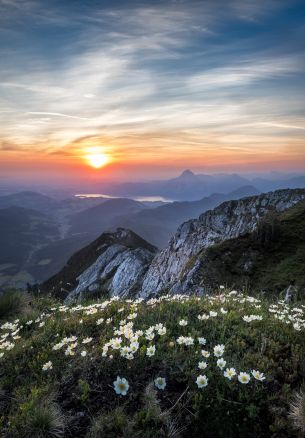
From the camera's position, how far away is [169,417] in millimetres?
4949

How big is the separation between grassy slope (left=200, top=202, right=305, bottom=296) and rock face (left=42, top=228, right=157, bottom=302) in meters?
19.2

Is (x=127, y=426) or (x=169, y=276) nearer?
(x=127, y=426)

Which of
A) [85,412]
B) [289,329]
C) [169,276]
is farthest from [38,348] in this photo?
[169,276]

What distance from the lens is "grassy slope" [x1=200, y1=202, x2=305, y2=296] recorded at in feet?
77.8

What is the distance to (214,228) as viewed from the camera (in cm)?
5944

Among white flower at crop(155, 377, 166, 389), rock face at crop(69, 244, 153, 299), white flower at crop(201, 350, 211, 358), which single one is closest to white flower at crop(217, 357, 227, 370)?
white flower at crop(201, 350, 211, 358)

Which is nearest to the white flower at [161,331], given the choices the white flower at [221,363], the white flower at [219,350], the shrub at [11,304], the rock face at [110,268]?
the white flower at [219,350]

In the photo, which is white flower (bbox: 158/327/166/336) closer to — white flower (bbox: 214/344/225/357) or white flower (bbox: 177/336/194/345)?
white flower (bbox: 177/336/194/345)

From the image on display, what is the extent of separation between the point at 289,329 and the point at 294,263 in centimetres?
1897

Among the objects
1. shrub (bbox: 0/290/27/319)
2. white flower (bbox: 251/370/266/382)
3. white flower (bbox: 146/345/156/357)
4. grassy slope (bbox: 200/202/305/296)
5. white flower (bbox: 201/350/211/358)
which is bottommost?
grassy slope (bbox: 200/202/305/296)

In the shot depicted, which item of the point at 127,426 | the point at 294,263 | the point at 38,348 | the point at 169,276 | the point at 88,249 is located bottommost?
the point at 88,249

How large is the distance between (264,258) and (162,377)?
23117 mm

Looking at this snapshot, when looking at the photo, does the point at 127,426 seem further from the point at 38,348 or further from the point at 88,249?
the point at 88,249

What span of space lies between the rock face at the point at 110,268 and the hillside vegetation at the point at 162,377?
34459 mm
